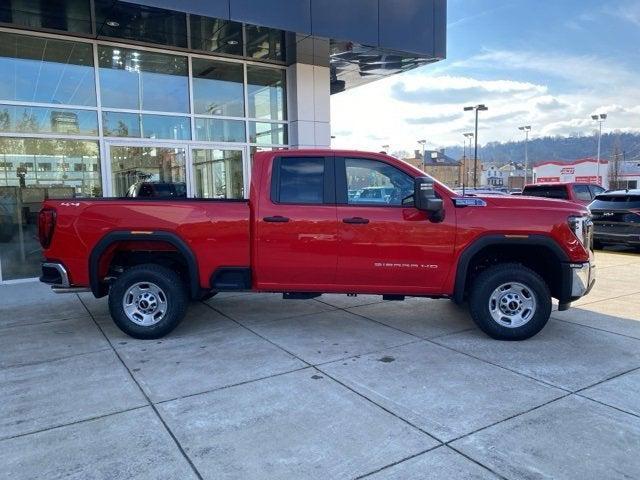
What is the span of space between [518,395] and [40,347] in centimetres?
477

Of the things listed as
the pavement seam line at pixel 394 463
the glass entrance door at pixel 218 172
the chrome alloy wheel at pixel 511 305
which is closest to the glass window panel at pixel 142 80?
the glass entrance door at pixel 218 172

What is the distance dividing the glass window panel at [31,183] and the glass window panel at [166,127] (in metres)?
1.04

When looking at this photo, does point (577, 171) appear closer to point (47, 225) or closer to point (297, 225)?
point (297, 225)

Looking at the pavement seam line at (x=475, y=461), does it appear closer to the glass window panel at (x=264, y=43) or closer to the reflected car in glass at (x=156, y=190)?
the glass window panel at (x=264, y=43)

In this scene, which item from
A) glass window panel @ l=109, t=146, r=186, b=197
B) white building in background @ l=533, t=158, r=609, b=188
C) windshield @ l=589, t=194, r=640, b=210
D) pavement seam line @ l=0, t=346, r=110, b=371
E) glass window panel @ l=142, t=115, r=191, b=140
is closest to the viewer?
pavement seam line @ l=0, t=346, r=110, b=371

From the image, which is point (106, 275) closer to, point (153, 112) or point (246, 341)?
point (246, 341)

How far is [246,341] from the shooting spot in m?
5.38

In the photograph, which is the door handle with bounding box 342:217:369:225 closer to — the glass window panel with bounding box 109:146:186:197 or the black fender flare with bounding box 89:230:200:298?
the black fender flare with bounding box 89:230:200:298

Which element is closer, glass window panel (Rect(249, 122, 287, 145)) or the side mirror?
the side mirror

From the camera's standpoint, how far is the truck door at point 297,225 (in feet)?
17.1

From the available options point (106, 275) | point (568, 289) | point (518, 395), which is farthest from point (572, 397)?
point (106, 275)

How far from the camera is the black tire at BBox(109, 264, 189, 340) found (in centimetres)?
534

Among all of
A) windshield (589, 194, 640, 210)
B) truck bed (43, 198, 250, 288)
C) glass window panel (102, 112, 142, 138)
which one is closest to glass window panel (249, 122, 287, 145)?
glass window panel (102, 112, 142, 138)

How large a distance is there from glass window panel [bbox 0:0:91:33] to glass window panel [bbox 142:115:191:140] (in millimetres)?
1838
